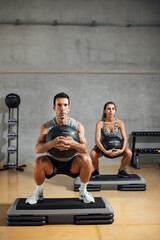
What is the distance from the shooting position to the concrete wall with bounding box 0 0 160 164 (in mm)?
5984

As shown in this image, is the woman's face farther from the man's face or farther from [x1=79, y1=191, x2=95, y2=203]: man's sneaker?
[x1=79, y1=191, x2=95, y2=203]: man's sneaker

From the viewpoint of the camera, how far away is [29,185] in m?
4.38

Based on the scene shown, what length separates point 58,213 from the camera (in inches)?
110

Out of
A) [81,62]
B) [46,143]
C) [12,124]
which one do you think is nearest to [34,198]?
[46,143]

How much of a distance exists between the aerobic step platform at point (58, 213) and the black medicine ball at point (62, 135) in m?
0.54

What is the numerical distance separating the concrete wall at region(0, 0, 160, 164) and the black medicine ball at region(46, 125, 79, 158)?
3126 mm

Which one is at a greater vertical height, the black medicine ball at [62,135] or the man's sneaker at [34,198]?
the black medicine ball at [62,135]

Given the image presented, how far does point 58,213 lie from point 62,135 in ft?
2.64

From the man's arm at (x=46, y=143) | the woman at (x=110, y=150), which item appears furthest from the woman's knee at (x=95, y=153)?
the man's arm at (x=46, y=143)

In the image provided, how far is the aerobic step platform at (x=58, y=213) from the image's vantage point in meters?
2.78

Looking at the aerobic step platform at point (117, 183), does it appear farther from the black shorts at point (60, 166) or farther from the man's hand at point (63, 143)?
the man's hand at point (63, 143)

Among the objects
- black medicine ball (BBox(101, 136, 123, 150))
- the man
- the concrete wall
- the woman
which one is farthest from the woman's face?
the concrete wall

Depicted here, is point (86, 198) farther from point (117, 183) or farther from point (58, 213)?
point (117, 183)

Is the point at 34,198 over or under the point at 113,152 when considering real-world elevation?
under
